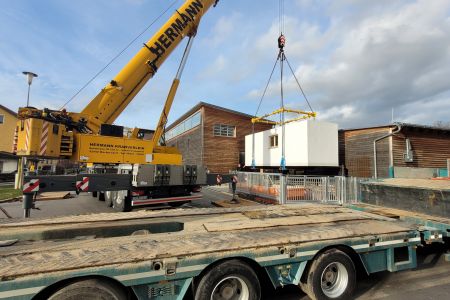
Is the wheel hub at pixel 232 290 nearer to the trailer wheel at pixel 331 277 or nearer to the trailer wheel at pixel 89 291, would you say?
the trailer wheel at pixel 331 277

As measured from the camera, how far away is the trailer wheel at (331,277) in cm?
379

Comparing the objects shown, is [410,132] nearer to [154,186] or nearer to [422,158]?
[422,158]

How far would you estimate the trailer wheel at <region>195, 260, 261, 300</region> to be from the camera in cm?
323

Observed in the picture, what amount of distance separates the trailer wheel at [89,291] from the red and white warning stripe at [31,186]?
473 centimetres

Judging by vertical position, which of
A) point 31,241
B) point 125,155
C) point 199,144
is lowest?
point 31,241

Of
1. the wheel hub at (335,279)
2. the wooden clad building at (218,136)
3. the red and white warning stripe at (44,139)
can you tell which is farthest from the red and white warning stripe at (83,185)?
the wooden clad building at (218,136)

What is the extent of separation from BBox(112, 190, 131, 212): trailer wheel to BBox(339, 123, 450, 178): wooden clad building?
16.8 meters

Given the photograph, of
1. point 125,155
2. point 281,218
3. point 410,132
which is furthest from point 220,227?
point 410,132

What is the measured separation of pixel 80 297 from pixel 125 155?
700cm

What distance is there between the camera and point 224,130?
2623 centimetres

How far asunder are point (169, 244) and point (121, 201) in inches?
300

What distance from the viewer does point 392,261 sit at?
433 cm

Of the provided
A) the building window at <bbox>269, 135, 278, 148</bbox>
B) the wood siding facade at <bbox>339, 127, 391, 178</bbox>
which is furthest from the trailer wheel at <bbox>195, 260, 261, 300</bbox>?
the wood siding facade at <bbox>339, 127, 391, 178</bbox>

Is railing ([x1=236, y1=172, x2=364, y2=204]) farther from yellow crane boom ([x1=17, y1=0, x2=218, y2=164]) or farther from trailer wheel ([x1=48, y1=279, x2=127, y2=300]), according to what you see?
trailer wheel ([x1=48, y1=279, x2=127, y2=300])
